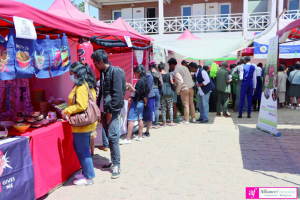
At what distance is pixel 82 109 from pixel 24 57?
1.00 m

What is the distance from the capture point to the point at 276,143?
17.7ft

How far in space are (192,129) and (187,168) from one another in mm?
2834

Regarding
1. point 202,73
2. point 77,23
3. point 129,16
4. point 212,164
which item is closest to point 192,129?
point 202,73

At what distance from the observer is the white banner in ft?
18.9

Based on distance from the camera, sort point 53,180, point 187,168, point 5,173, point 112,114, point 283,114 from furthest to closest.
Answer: point 283,114, point 187,168, point 112,114, point 53,180, point 5,173

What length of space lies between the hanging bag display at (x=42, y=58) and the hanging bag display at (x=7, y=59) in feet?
1.46

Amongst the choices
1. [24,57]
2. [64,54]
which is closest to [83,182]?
[24,57]

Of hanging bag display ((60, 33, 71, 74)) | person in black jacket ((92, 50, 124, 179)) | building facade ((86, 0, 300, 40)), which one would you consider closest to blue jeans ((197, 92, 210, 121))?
person in black jacket ((92, 50, 124, 179))

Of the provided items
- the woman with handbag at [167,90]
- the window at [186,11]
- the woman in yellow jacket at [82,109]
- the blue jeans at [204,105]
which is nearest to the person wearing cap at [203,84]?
the blue jeans at [204,105]

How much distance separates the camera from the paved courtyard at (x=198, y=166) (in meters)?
3.34

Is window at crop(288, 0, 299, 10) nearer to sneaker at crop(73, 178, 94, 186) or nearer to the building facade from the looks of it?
the building facade

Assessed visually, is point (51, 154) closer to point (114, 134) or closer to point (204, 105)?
point (114, 134)

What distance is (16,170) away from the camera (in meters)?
2.82

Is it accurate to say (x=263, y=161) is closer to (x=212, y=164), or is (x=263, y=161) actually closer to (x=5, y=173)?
(x=212, y=164)
